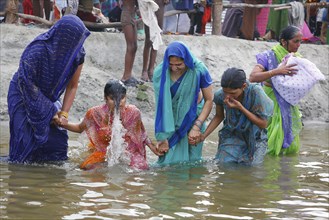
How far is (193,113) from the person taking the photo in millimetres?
7984

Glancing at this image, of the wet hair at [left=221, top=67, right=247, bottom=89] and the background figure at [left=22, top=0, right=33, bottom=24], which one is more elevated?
the background figure at [left=22, top=0, right=33, bottom=24]

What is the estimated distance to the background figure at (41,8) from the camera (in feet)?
46.5

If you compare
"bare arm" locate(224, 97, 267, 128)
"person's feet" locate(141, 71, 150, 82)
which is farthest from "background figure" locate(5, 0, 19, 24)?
"bare arm" locate(224, 97, 267, 128)

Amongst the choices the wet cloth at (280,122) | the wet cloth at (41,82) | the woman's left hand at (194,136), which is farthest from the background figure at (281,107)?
the wet cloth at (41,82)

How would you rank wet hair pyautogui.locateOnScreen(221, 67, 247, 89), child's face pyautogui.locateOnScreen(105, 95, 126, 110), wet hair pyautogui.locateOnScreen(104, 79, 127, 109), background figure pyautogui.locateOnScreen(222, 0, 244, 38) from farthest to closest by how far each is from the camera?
background figure pyautogui.locateOnScreen(222, 0, 244, 38)
wet hair pyautogui.locateOnScreen(221, 67, 247, 89)
child's face pyautogui.locateOnScreen(105, 95, 126, 110)
wet hair pyautogui.locateOnScreen(104, 79, 127, 109)

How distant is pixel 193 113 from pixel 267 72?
Result: 1.13 meters

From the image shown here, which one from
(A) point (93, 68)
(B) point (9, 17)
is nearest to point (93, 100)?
(A) point (93, 68)

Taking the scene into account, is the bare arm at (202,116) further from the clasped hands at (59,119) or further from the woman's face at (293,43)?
the woman's face at (293,43)

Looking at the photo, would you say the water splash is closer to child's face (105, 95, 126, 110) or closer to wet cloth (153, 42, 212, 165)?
child's face (105, 95, 126, 110)

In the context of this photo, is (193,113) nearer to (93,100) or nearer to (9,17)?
(93,100)

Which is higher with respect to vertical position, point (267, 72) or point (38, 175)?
point (267, 72)

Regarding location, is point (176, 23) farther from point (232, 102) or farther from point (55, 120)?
point (55, 120)

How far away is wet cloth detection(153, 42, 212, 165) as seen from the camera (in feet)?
25.7

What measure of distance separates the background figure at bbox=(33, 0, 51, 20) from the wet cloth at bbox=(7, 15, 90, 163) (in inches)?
256
